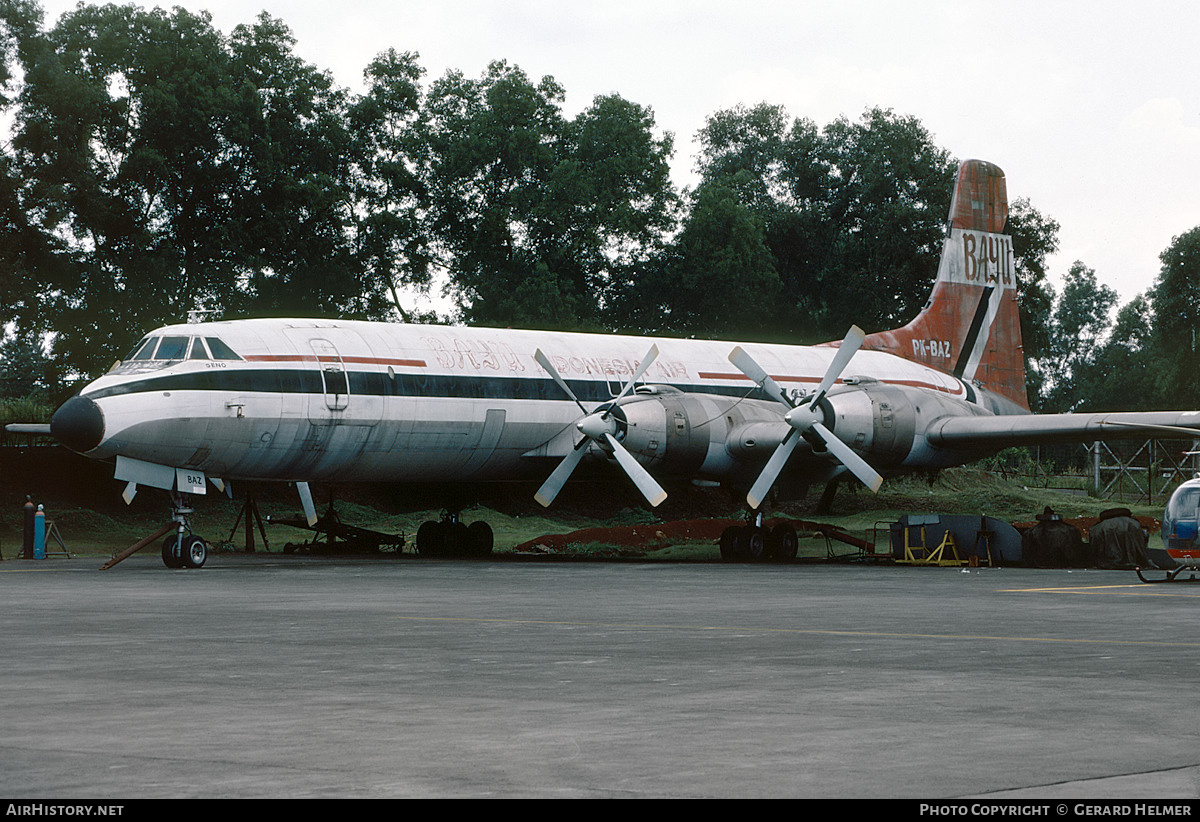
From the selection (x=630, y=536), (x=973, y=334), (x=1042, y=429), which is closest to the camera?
(x=1042, y=429)

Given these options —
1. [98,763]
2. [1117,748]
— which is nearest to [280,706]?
[98,763]

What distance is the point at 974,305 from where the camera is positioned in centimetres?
3866

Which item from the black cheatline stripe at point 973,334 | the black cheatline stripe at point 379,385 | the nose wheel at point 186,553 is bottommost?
the nose wheel at point 186,553

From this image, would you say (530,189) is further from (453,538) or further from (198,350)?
(198,350)

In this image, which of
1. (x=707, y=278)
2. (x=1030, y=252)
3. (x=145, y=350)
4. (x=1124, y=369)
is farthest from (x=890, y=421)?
(x=1124, y=369)

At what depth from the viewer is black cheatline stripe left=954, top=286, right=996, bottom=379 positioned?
126 ft

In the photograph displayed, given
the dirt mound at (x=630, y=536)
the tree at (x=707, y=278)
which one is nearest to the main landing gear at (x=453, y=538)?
the dirt mound at (x=630, y=536)

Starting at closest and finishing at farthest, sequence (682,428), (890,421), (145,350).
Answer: (145,350), (682,428), (890,421)

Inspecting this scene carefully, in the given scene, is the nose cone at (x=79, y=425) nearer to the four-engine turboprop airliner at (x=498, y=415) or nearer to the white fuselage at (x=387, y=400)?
the four-engine turboprop airliner at (x=498, y=415)

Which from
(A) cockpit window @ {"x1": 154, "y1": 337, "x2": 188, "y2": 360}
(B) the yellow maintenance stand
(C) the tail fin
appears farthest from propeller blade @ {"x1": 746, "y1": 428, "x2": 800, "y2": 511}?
(A) cockpit window @ {"x1": 154, "y1": 337, "x2": 188, "y2": 360}

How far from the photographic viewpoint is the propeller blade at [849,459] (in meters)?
27.5

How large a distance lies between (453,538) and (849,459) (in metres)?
9.55

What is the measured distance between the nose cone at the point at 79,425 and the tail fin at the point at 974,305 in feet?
68.4

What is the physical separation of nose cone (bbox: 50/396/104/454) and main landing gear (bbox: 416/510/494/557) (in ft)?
33.6
